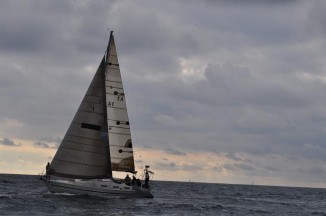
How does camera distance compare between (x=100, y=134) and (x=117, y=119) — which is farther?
(x=117, y=119)

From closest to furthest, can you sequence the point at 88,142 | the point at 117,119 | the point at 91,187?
the point at 88,142 → the point at 91,187 → the point at 117,119

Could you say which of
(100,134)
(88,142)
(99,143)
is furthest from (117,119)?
(88,142)

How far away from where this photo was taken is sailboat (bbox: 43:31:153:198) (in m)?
65.8

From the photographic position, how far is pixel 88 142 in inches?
2606

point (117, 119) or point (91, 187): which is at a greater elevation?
point (117, 119)

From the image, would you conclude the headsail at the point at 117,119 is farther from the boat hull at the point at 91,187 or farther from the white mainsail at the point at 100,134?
the boat hull at the point at 91,187

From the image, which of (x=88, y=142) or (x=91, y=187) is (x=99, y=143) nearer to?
(x=88, y=142)

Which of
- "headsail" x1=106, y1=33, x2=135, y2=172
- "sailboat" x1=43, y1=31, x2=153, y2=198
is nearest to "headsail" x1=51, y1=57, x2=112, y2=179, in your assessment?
"sailboat" x1=43, y1=31, x2=153, y2=198

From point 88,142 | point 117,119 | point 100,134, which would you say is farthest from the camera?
point 117,119

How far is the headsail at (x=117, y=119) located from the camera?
6744 centimetres

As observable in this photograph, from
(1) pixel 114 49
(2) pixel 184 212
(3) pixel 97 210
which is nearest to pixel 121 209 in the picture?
(3) pixel 97 210

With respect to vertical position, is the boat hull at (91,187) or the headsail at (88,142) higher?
the headsail at (88,142)

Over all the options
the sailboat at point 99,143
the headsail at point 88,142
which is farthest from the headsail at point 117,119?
the headsail at point 88,142

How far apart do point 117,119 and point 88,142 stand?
3.99 metres
